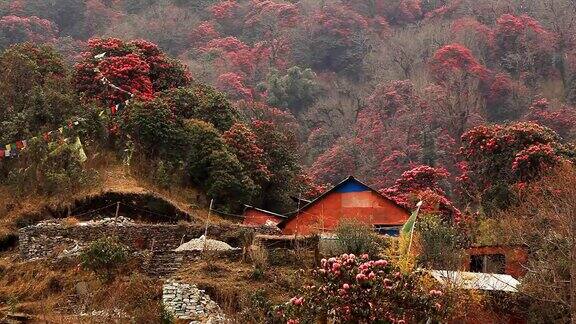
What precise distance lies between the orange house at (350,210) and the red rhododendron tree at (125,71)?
7563 mm

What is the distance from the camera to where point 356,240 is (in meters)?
16.2

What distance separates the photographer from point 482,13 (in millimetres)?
56594

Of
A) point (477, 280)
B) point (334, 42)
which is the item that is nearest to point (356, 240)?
point (477, 280)

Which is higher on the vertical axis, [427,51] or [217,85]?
[427,51]

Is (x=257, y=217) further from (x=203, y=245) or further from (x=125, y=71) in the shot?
(x=125, y=71)

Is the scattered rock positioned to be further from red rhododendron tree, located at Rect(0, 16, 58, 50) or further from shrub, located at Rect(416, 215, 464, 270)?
red rhododendron tree, located at Rect(0, 16, 58, 50)

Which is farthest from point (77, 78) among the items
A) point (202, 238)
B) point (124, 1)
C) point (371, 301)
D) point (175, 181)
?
point (124, 1)

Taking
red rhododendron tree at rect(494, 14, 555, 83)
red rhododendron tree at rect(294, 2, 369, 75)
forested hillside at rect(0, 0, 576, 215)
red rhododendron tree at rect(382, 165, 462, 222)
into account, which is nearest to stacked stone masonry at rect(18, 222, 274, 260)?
forested hillside at rect(0, 0, 576, 215)

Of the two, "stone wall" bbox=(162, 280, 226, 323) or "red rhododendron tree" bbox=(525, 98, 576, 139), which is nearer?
"stone wall" bbox=(162, 280, 226, 323)

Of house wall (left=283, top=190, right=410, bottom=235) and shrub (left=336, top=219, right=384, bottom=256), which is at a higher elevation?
house wall (left=283, top=190, right=410, bottom=235)

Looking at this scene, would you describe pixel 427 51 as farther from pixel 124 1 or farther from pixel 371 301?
pixel 371 301

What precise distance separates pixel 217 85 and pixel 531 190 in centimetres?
3035

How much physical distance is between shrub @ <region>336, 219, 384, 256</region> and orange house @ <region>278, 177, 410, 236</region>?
153 inches

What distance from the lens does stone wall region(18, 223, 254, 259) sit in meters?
17.3
